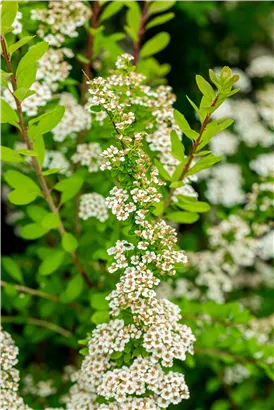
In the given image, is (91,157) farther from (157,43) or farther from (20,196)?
(157,43)

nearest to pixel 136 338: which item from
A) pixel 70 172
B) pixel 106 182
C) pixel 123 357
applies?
pixel 123 357

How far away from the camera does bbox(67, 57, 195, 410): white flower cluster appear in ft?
4.49

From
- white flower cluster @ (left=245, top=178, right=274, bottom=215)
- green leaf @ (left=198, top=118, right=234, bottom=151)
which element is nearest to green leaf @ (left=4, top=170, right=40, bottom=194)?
green leaf @ (left=198, top=118, right=234, bottom=151)

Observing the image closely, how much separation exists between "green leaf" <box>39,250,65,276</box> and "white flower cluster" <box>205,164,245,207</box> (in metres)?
1.13

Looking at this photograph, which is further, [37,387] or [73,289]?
[37,387]

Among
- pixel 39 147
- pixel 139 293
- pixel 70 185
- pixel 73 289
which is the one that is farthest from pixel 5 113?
pixel 73 289

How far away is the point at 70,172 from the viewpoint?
2.03 meters

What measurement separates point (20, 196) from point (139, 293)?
50 cm

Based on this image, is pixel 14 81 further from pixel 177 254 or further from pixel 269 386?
pixel 269 386

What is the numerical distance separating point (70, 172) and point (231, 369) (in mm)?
1182

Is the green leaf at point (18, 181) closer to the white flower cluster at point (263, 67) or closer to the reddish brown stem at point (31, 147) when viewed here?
the reddish brown stem at point (31, 147)

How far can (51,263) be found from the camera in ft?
6.07

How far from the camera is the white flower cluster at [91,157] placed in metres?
1.87

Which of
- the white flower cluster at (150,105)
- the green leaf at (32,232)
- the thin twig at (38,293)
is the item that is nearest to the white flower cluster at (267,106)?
the white flower cluster at (150,105)
